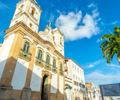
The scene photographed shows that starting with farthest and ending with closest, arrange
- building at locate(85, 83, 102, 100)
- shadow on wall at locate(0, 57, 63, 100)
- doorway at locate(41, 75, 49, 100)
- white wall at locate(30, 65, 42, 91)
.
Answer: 1. building at locate(85, 83, 102, 100)
2. doorway at locate(41, 75, 49, 100)
3. white wall at locate(30, 65, 42, 91)
4. shadow on wall at locate(0, 57, 63, 100)

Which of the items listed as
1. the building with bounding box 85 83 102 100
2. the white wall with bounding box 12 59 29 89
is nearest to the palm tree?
the white wall with bounding box 12 59 29 89

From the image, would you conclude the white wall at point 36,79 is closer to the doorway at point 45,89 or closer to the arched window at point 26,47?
the doorway at point 45,89

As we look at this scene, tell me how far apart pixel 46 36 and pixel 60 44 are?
7004mm

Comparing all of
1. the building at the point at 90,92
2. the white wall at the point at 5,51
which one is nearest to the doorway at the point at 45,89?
the white wall at the point at 5,51

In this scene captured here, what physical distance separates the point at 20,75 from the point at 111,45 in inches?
648

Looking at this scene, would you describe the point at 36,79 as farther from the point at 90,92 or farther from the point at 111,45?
the point at 90,92

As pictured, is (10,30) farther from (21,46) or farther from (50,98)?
(50,98)

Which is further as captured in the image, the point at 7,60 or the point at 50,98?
the point at 50,98

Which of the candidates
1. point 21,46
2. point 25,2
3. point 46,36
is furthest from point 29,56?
point 25,2

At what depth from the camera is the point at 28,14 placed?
70.3 ft

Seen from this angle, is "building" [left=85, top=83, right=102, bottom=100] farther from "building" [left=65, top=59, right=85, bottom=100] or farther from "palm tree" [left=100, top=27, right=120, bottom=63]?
"palm tree" [left=100, top=27, right=120, bottom=63]

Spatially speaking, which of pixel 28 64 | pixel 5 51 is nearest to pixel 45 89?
pixel 28 64

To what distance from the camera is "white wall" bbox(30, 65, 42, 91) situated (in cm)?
1745

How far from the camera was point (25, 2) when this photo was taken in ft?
→ 76.7
